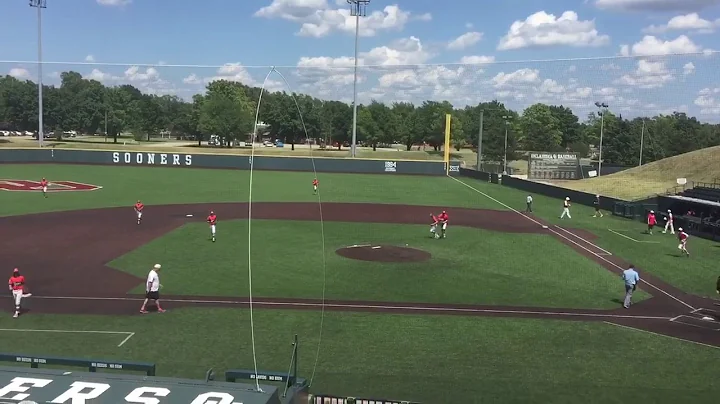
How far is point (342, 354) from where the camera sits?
1465 cm

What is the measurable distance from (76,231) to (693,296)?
28.7 metres

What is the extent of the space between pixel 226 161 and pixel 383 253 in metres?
52.2

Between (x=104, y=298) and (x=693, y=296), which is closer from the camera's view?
(x=104, y=298)

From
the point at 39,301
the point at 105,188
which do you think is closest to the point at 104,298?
the point at 39,301

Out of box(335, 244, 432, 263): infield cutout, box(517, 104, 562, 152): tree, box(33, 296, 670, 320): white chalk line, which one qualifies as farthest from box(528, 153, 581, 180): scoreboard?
box(33, 296, 670, 320): white chalk line

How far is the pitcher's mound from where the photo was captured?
88.7 ft

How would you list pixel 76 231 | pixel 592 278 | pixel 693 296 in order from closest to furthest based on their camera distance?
pixel 693 296 → pixel 592 278 → pixel 76 231

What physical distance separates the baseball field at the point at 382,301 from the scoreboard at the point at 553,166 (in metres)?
31.3

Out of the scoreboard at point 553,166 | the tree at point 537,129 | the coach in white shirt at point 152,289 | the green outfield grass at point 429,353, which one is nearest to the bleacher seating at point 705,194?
the scoreboard at point 553,166

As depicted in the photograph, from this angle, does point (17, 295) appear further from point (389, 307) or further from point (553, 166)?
point (553, 166)

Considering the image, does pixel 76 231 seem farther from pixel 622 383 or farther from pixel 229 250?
pixel 622 383

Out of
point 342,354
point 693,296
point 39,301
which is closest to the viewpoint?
point 342,354

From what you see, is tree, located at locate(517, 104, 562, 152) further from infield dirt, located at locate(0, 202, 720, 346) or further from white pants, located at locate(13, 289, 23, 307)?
white pants, located at locate(13, 289, 23, 307)

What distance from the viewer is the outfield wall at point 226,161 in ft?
247
